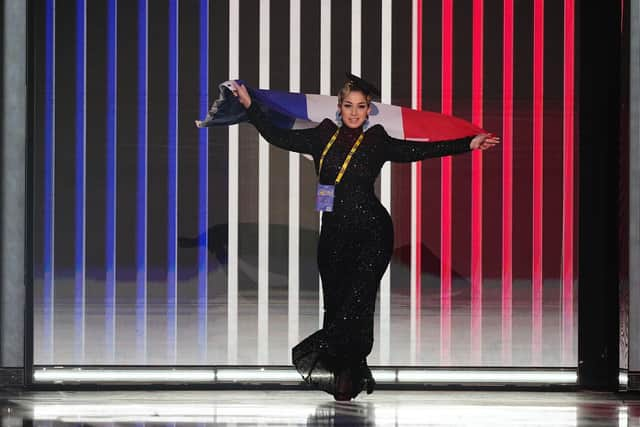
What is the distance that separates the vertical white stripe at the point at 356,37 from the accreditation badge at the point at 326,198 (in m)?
0.71

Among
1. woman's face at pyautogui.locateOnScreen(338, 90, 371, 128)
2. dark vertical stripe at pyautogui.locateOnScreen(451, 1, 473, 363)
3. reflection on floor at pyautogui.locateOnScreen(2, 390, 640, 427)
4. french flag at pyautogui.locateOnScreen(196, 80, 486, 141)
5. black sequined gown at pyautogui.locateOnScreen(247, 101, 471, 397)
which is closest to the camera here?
reflection on floor at pyautogui.locateOnScreen(2, 390, 640, 427)

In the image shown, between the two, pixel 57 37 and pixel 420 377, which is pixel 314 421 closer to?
pixel 420 377

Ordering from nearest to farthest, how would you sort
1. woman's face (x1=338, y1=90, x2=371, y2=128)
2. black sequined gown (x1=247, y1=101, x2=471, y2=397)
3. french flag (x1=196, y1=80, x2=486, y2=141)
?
black sequined gown (x1=247, y1=101, x2=471, y2=397)
woman's face (x1=338, y1=90, x2=371, y2=128)
french flag (x1=196, y1=80, x2=486, y2=141)

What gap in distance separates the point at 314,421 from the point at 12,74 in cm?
234

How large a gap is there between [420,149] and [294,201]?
72 cm

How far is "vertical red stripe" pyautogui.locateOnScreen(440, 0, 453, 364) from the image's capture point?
17.3 ft

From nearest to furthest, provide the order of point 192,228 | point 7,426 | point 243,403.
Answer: point 7,426, point 243,403, point 192,228

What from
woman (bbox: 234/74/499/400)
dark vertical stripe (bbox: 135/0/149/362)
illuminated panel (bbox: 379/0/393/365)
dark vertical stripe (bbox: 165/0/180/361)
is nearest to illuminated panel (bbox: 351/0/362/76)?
illuminated panel (bbox: 379/0/393/365)

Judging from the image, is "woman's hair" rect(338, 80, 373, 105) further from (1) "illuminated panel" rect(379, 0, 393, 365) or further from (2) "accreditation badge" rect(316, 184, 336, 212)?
(2) "accreditation badge" rect(316, 184, 336, 212)

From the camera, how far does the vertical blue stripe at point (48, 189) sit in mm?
5230

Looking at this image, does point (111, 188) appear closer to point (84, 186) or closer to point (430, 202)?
point (84, 186)

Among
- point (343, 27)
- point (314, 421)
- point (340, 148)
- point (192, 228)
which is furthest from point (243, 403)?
point (343, 27)

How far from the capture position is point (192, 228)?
5.24 m

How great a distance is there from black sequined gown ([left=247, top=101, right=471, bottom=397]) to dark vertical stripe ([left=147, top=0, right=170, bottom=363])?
546 mm
